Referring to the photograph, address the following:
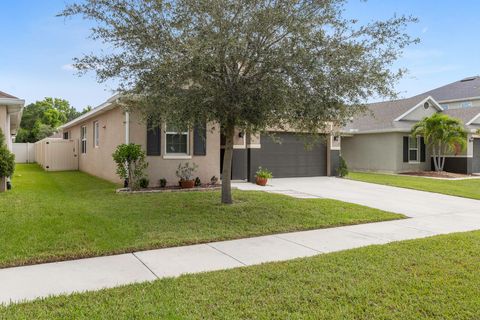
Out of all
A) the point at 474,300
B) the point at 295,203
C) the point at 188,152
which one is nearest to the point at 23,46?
the point at 188,152

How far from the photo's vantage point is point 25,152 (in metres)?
28.5

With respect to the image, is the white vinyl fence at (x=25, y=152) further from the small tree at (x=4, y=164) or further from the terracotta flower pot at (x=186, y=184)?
the terracotta flower pot at (x=186, y=184)

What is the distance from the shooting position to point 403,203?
1088 cm

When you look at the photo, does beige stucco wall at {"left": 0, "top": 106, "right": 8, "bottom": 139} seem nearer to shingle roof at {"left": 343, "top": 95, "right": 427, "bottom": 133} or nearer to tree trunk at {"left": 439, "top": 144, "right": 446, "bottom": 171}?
shingle roof at {"left": 343, "top": 95, "right": 427, "bottom": 133}

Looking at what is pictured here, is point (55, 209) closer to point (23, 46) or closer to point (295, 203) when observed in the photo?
point (295, 203)

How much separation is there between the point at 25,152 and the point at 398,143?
2677 centimetres

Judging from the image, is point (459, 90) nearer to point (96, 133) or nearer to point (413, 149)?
point (413, 149)

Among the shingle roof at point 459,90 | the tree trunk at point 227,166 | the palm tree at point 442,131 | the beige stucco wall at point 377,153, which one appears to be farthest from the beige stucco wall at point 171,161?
the shingle roof at point 459,90

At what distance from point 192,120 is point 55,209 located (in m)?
3.64

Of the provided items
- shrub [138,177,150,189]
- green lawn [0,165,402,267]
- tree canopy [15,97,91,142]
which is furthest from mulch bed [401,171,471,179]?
tree canopy [15,97,91,142]

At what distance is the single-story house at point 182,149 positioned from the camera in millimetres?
12109

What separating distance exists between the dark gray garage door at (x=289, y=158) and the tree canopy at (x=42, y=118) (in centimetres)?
3116

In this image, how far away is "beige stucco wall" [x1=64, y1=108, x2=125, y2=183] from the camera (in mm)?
12852

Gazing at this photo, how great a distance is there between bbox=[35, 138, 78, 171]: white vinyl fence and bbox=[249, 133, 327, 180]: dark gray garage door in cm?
1073
